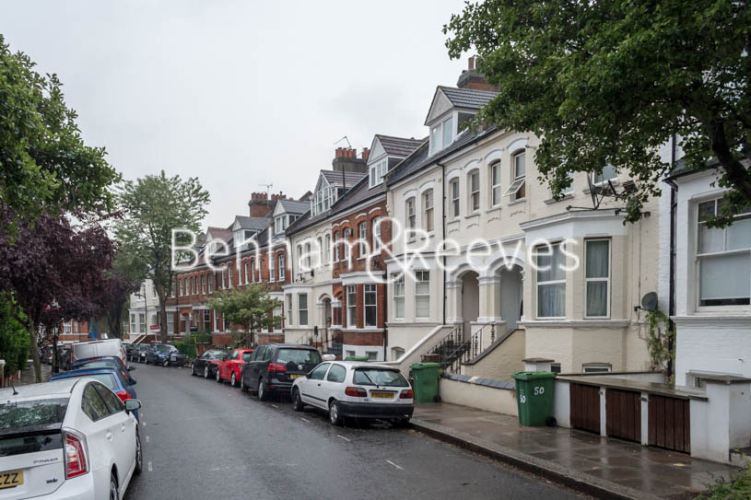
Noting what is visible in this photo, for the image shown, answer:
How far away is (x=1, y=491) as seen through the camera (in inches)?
208

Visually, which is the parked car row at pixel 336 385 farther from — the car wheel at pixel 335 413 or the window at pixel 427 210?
the window at pixel 427 210

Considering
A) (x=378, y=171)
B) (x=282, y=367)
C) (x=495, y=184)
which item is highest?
(x=378, y=171)

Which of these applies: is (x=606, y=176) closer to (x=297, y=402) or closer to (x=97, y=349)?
(x=297, y=402)

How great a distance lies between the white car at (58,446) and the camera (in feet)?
17.6

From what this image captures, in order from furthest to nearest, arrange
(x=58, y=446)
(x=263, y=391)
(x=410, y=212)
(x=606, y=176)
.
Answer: (x=410, y=212)
(x=263, y=391)
(x=606, y=176)
(x=58, y=446)

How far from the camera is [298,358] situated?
746 inches

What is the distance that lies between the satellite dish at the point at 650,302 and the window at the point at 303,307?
944 inches

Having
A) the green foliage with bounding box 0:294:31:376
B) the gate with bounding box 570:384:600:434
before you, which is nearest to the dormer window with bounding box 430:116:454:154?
the gate with bounding box 570:384:600:434

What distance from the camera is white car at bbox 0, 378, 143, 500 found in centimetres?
536

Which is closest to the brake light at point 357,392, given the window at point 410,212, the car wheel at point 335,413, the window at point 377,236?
the car wheel at point 335,413

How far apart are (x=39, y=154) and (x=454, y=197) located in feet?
48.7

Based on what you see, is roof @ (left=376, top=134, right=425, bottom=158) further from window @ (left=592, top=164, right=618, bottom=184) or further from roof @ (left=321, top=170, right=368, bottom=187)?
window @ (left=592, top=164, right=618, bottom=184)

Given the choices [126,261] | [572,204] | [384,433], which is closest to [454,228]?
[572,204]

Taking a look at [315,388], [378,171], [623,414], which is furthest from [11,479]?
[378,171]
